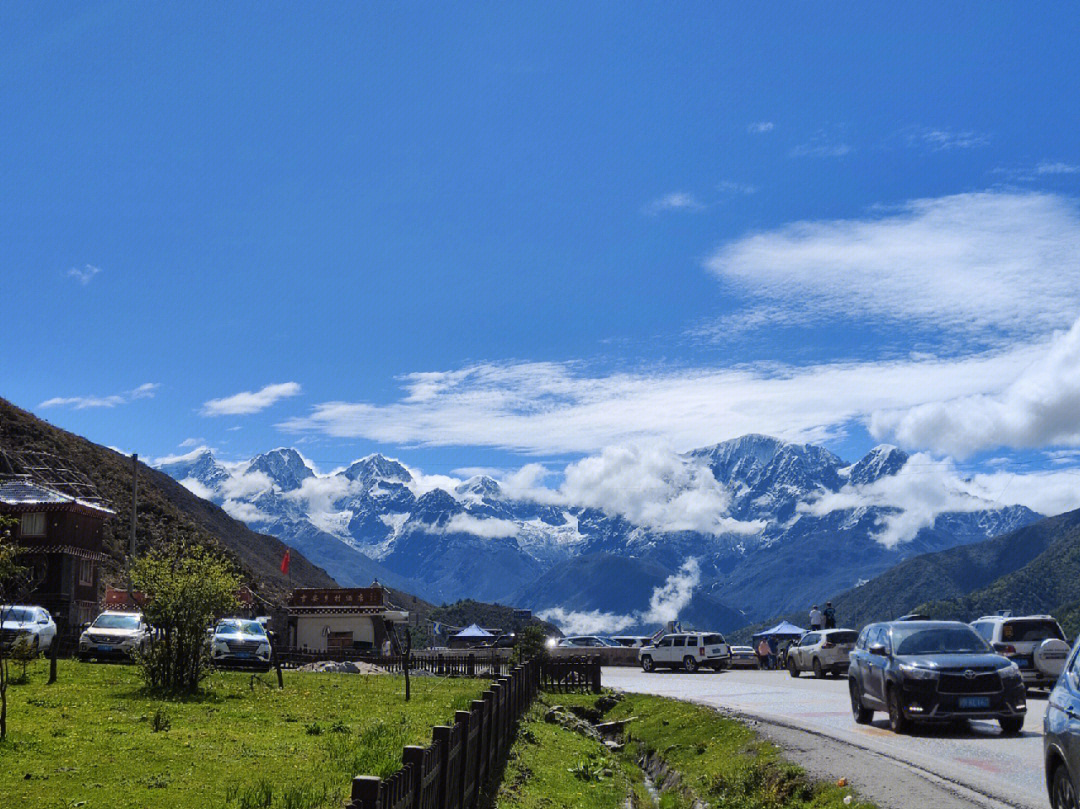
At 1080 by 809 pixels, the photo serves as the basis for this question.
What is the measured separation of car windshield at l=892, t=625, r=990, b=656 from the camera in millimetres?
19125

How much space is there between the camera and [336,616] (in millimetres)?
74688

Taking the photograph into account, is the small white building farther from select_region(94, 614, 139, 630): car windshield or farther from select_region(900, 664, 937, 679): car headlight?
select_region(900, 664, 937, 679): car headlight

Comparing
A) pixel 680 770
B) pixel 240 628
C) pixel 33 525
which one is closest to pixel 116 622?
pixel 240 628

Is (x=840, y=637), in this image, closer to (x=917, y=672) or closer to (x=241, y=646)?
(x=241, y=646)

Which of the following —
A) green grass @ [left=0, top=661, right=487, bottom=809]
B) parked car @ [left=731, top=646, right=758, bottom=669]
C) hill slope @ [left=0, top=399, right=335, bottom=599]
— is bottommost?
parked car @ [left=731, top=646, right=758, bottom=669]

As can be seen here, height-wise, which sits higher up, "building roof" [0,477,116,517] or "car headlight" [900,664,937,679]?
"building roof" [0,477,116,517]

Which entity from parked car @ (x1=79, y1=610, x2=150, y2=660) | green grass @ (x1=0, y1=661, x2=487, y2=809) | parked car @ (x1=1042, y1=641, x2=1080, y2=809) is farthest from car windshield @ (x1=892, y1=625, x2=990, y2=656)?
parked car @ (x1=79, y1=610, x2=150, y2=660)

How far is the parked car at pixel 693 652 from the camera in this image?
181ft

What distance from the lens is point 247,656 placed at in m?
34.4

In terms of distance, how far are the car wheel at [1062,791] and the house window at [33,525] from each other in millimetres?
54032

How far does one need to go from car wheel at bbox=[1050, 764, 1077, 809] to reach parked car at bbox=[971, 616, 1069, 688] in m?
20.3

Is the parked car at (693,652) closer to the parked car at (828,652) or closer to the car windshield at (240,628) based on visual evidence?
the parked car at (828,652)

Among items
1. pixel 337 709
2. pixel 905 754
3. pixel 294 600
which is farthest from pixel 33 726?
pixel 294 600

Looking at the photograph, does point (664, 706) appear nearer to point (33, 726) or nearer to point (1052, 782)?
point (33, 726)
